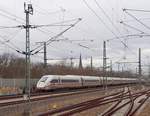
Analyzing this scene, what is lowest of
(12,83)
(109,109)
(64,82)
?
(109,109)

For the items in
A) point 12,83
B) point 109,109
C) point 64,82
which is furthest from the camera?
point 12,83

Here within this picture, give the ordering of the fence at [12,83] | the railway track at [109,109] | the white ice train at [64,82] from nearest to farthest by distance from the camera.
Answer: the railway track at [109,109] < the white ice train at [64,82] < the fence at [12,83]

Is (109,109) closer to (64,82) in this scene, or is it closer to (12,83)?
(64,82)

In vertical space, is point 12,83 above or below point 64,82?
below

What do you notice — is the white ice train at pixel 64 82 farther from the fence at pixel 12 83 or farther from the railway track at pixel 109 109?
the railway track at pixel 109 109

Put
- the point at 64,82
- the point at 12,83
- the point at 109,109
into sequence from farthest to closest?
the point at 12,83, the point at 64,82, the point at 109,109

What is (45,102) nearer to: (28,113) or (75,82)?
(28,113)

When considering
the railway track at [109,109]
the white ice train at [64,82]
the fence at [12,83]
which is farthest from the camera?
the fence at [12,83]

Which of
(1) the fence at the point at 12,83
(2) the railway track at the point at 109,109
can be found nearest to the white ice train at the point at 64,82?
(1) the fence at the point at 12,83

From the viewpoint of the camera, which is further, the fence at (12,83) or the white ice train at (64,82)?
the fence at (12,83)

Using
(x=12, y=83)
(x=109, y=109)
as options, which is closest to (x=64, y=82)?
(x=12, y=83)

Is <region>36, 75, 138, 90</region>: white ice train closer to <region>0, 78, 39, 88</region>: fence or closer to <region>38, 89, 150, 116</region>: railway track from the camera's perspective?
<region>0, 78, 39, 88</region>: fence

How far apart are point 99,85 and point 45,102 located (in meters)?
57.8

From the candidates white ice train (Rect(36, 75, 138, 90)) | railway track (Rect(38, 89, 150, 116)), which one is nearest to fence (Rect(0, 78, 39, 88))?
white ice train (Rect(36, 75, 138, 90))
